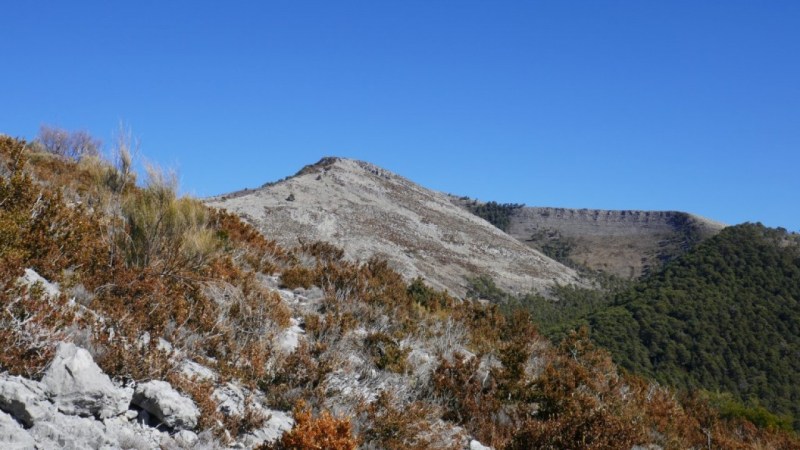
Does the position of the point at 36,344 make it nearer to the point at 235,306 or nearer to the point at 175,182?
the point at 235,306

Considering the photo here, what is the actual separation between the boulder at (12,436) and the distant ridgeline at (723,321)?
98.5 feet

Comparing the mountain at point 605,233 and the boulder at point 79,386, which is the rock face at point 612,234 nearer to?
the mountain at point 605,233

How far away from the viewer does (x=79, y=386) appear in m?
3.45

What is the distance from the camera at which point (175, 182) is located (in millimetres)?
7660

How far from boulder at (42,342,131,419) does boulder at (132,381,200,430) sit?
0.45 ft

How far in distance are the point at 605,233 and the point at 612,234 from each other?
1.81 m

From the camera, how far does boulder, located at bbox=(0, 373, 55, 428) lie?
3.14 metres

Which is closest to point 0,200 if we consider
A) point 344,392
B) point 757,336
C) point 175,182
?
point 175,182

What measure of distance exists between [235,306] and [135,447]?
2.53 metres

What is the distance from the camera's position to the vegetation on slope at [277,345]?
4.07m

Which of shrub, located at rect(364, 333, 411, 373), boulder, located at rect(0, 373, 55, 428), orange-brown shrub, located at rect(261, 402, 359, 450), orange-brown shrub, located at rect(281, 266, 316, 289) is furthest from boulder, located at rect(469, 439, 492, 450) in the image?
orange-brown shrub, located at rect(281, 266, 316, 289)

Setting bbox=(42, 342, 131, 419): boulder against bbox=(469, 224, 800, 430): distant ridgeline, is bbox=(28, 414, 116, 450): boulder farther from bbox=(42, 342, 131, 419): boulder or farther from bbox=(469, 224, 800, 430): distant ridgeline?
bbox=(469, 224, 800, 430): distant ridgeline

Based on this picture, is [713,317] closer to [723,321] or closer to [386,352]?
[723,321]

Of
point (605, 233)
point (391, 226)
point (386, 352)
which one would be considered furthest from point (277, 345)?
point (605, 233)
